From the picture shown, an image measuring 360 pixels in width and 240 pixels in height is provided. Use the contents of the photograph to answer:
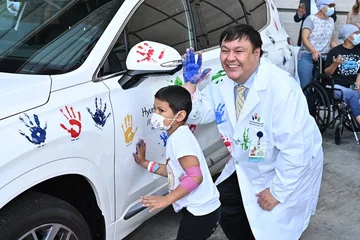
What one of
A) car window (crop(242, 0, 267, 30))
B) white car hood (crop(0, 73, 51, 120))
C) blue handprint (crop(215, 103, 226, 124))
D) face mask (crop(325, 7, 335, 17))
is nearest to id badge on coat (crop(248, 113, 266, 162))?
blue handprint (crop(215, 103, 226, 124))

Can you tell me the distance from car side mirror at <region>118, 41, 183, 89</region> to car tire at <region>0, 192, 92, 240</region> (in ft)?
2.33

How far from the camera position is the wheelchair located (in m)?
5.44

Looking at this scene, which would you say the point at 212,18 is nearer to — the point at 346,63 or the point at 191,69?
the point at 191,69

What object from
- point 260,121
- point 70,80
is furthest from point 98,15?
point 260,121

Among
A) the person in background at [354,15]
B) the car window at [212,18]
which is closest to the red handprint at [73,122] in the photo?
the car window at [212,18]

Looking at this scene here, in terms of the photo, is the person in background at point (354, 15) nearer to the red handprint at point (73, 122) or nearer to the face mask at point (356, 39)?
the face mask at point (356, 39)

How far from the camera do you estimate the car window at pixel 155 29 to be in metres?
2.81

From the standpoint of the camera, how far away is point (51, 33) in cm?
273

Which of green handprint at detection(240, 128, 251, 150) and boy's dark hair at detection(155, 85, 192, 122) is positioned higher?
boy's dark hair at detection(155, 85, 192, 122)

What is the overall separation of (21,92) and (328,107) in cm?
384

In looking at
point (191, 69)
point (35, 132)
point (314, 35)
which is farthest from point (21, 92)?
point (314, 35)

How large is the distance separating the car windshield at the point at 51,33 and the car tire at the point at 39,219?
2.07 ft

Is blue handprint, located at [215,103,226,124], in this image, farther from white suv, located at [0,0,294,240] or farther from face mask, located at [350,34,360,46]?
face mask, located at [350,34,360,46]

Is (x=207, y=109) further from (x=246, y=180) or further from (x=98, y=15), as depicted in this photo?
(x=98, y=15)
